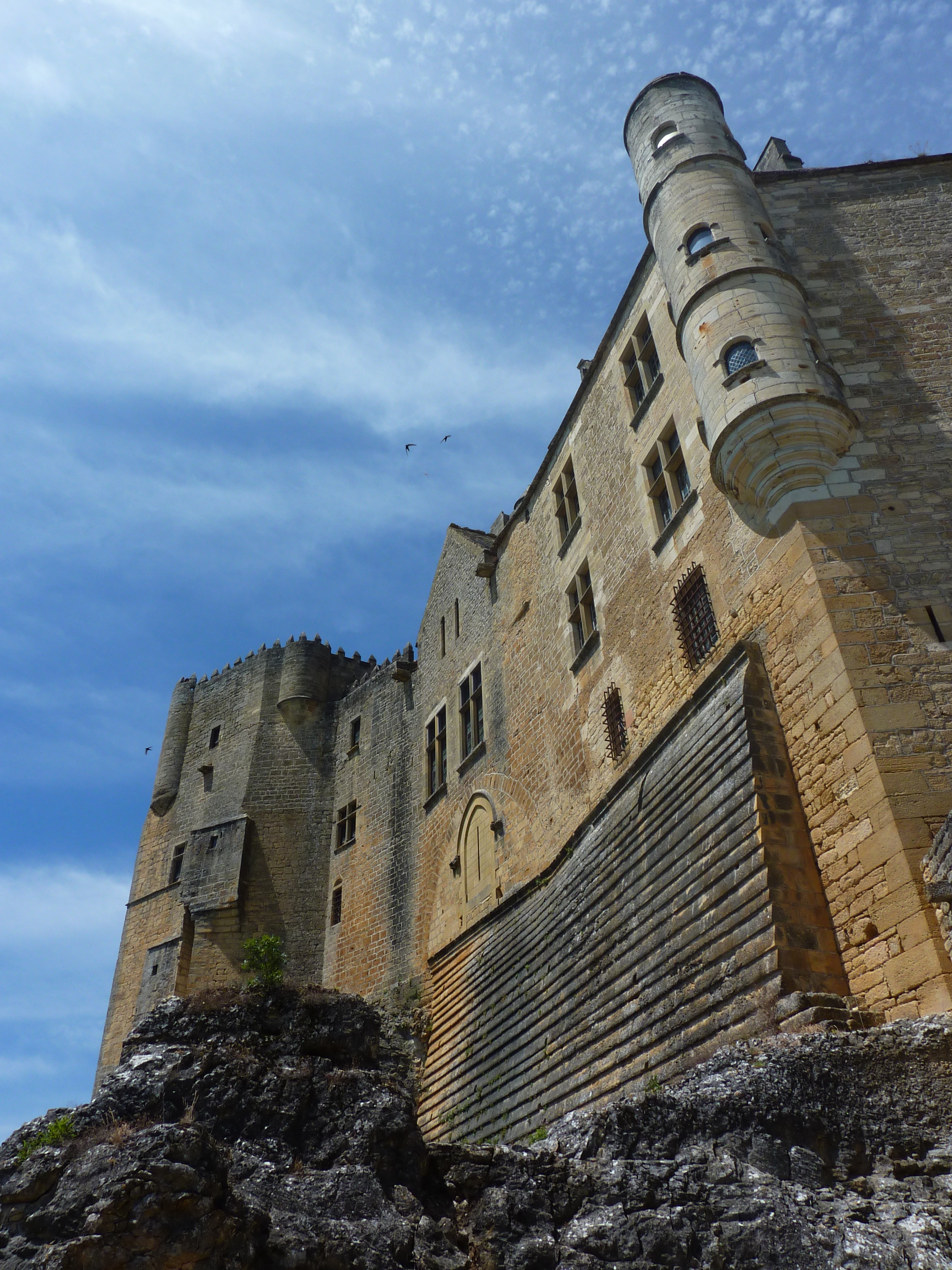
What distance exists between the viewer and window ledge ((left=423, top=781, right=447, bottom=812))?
20125 mm

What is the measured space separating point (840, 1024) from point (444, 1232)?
10.3 feet

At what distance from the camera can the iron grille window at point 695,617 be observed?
11844mm

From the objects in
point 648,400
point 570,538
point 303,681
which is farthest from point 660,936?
point 303,681

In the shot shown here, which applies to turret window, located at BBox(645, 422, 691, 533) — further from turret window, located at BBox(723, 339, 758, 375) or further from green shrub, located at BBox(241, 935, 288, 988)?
green shrub, located at BBox(241, 935, 288, 988)

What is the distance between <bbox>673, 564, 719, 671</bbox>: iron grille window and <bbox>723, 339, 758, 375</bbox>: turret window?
2367mm

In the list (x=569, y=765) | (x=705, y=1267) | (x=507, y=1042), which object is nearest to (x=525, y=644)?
(x=569, y=765)

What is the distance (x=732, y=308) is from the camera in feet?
38.1

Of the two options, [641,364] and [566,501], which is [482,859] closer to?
[566,501]

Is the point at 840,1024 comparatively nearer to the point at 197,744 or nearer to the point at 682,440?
the point at 682,440

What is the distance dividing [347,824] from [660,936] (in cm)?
1505

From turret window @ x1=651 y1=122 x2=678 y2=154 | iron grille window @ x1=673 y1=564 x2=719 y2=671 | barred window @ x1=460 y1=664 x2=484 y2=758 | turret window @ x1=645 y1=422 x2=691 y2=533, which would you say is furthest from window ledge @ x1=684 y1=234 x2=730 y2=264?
barred window @ x1=460 y1=664 x2=484 y2=758

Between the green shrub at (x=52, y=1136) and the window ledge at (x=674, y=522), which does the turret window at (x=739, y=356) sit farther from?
the green shrub at (x=52, y=1136)

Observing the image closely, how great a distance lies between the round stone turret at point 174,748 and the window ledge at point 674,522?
18.3 meters

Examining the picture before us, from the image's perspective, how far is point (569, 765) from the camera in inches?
592
